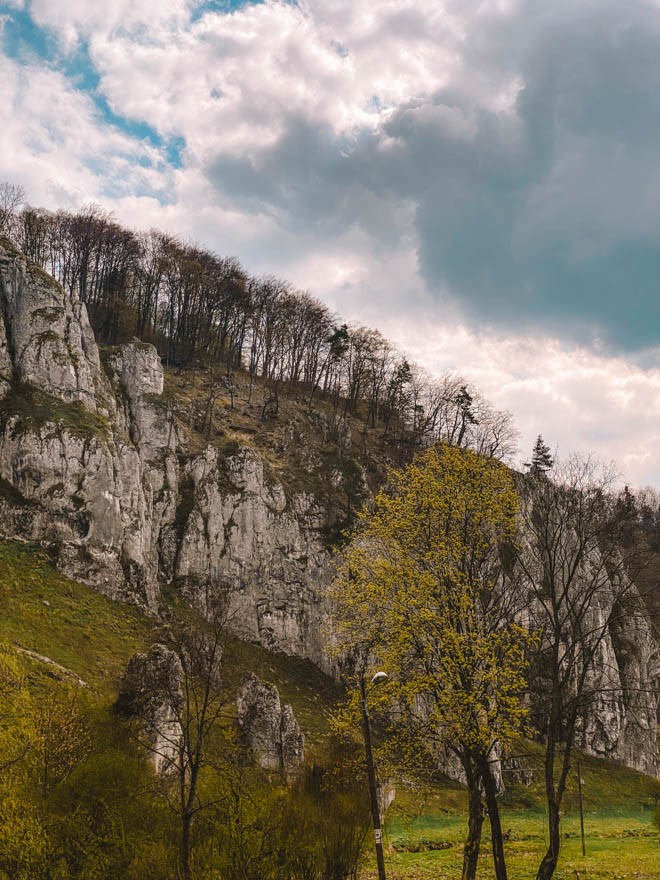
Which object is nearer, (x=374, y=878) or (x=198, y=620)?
(x=374, y=878)

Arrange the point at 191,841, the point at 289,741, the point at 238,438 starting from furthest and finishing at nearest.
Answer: the point at 238,438 < the point at 289,741 < the point at 191,841

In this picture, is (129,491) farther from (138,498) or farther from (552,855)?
(552,855)

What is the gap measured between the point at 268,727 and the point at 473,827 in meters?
17.5

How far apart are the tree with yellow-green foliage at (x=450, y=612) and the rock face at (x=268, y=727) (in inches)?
567

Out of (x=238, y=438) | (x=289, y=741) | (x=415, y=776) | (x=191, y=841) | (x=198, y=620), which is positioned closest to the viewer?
(x=191, y=841)

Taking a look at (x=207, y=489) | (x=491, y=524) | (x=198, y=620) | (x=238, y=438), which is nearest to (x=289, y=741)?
(x=198, y=620)

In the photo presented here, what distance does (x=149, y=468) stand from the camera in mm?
48969

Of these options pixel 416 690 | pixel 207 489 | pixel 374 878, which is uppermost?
pixel 207 489

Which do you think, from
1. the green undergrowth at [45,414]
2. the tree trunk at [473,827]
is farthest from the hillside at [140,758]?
the green undergrowth at [45,414]

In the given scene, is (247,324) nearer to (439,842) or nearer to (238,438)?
(238,438)

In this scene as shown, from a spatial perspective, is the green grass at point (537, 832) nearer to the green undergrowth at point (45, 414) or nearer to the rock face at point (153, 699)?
the rock face at point (153, 699)


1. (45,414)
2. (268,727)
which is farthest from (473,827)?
(45,414)

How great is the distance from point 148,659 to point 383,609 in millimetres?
12703

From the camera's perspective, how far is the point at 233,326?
77.1 m
